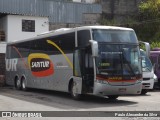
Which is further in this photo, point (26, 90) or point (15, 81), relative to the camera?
point (15, 81)

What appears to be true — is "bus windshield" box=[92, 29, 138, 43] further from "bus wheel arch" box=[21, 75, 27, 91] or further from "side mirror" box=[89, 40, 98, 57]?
"bus wheel arch" box=[21, 75, 27, 91]

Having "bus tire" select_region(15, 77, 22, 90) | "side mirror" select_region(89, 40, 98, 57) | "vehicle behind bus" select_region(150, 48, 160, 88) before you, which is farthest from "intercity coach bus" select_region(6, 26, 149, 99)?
"vehicle behind bus" select_region(150, 48, 160, 88)

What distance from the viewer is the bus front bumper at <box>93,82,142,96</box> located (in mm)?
17750

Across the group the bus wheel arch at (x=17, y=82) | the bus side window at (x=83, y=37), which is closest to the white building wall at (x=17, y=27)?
the bus wheel arch at (x=17, y=82)

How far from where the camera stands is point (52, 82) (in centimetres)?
2225

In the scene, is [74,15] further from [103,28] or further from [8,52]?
[103,28]

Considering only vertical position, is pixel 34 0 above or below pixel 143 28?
above

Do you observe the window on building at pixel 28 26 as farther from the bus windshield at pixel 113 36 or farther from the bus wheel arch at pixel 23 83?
the bus windshield at pixel 113 36

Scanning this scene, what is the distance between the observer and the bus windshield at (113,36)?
18.3m

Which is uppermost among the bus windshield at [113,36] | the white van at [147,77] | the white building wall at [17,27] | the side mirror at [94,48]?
the bus windshield at [113,36]

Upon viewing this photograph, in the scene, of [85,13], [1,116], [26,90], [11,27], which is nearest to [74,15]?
[85,13]

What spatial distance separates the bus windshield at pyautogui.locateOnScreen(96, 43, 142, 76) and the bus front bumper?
50cm

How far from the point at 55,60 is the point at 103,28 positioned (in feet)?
13.5

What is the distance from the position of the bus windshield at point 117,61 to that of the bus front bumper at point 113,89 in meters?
0.50
